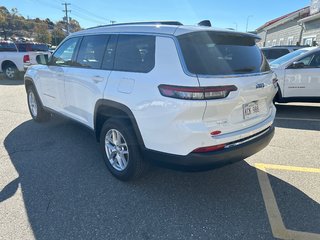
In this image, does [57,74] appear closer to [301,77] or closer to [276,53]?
[301,77]

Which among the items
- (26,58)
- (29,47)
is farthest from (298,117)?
(29,47)

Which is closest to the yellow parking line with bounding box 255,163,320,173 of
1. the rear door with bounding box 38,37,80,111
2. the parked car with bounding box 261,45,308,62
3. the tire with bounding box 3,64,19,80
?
the rear door with bounding box 38,37,80,111

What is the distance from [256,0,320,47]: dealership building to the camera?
16591 mm

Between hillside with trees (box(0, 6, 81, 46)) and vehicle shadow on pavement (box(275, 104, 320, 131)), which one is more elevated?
hillside with trees (box(0, 6, 81, 46))

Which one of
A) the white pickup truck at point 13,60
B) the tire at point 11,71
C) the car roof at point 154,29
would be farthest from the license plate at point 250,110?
Result: the tire at point 11,71

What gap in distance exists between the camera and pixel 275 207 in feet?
9.18

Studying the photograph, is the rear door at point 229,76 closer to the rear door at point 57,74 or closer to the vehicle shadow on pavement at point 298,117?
the rear door at point 57,74

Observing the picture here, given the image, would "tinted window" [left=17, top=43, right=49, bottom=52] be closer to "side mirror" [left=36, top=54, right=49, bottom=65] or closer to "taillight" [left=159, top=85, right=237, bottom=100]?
"side mirror" [left=36, top=54, right=49, bottom=65]

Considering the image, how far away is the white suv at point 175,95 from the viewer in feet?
8.05

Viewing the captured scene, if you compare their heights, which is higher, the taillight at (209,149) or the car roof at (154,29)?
the car roof at (154,29)

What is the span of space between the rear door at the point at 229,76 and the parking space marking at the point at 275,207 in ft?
2.76

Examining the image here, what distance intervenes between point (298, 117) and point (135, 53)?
5.01 m

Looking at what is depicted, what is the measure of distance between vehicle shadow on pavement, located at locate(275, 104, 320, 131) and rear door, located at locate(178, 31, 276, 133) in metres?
3.05

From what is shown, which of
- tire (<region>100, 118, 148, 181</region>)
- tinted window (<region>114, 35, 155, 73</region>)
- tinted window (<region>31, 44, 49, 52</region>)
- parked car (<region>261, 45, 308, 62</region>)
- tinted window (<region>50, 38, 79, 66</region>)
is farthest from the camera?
tinted window (<region>31, 44, 49, 52</region>)
